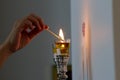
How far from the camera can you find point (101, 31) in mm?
466

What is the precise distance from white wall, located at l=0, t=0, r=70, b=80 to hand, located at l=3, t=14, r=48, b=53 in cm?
99

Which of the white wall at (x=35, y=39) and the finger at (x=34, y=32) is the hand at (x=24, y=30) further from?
the white wall at (x=35, y=39)

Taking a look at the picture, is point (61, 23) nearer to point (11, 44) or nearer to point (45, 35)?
point (45, 35)

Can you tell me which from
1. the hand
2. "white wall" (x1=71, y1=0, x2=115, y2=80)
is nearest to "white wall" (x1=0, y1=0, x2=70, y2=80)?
the hand

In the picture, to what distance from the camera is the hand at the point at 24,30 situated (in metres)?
0.67

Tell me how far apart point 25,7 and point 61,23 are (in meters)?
0.30

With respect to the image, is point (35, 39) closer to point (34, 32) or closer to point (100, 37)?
point (34, 32)

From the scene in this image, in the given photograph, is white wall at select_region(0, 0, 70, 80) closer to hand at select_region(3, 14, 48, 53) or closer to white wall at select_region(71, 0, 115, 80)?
hand at select_region(3, 14, 48, 53)

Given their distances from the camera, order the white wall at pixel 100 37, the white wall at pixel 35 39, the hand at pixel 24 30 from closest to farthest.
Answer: the white wall at pixel 100 37
the hand at pixel 24 30
the white wall at pixel 35 39

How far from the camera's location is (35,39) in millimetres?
1826

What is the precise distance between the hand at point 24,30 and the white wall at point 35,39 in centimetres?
99

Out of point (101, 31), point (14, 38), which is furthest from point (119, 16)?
point (14, 38)

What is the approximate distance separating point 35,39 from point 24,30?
3.54ft

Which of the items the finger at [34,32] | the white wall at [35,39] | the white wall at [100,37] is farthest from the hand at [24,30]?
the white wall at [35,39]
